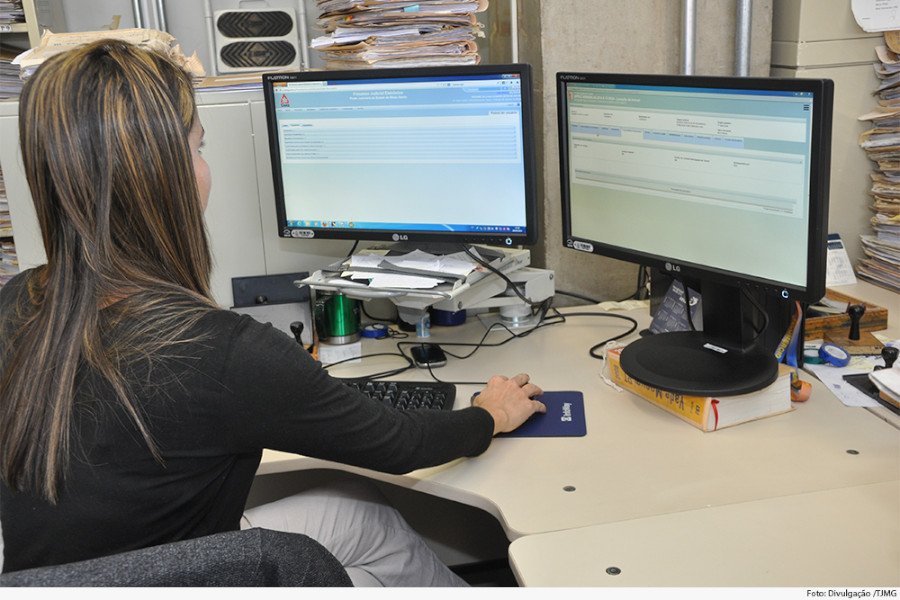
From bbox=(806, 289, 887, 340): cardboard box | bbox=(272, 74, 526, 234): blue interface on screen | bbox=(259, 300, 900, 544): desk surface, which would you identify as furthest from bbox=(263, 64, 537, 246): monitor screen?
bbox=(806, 289, 887, 340): cardboard box

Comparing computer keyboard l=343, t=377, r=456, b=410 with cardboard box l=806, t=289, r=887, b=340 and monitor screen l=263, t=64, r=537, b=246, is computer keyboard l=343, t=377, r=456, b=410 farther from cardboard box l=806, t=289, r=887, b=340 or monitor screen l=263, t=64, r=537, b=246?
cardboard box l=806, t=289, r=887, b=340

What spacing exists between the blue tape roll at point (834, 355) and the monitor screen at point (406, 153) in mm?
550

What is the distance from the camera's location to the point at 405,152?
1612mm

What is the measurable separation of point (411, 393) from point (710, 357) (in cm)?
49

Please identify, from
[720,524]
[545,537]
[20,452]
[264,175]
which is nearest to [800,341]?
[720,524]

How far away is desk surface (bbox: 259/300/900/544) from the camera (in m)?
1.12

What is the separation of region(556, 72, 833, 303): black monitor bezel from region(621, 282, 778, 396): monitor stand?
9 centimetres

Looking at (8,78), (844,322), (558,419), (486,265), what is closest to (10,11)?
(8,78)

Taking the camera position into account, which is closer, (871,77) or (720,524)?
(720,524)

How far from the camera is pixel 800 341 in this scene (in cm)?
149

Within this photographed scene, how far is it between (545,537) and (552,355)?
632mm

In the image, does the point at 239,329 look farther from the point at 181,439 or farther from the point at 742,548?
the point at 742,548

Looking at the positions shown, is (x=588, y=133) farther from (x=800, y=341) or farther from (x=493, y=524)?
(x=493, y=524)

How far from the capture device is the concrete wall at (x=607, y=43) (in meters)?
1.83
